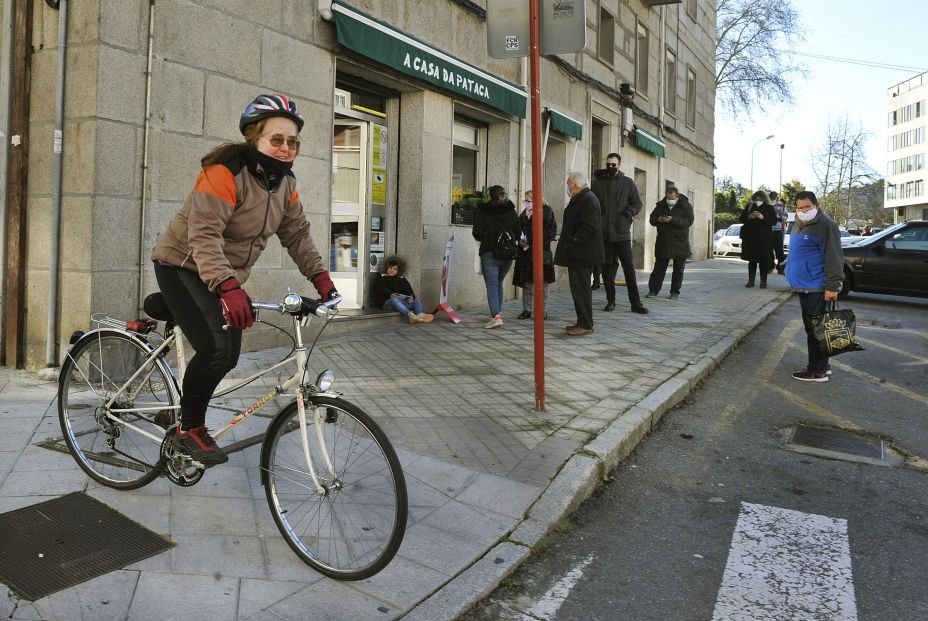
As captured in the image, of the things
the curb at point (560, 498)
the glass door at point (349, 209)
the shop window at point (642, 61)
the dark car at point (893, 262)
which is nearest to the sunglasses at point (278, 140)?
the curb at point (560, 498)

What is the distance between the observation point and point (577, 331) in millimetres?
8914

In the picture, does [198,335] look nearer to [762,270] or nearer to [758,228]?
[758,228]

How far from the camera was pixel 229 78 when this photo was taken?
23.3 ft

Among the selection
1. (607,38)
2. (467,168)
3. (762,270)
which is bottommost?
(762,270)

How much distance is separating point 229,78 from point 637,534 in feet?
17.6

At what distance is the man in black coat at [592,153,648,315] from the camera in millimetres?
11484

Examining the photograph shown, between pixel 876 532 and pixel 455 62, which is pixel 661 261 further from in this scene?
pixel 876 532

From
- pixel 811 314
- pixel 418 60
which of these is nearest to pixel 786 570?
pixel 811 314

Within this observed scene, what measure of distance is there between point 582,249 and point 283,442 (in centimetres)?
615

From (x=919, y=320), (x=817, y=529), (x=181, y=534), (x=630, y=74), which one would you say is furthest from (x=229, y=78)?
(x=630, y=74)

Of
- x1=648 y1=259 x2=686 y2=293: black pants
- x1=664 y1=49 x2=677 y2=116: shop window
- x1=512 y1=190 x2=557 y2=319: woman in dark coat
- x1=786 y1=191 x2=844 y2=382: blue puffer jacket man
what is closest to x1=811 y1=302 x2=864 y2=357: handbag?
x1=786 y1=191 x2=844 y2=382: blue puffer jacket man

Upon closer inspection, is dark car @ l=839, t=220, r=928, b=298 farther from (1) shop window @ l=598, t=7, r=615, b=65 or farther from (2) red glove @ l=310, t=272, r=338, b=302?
(2) red glove @ l=310, t=272, r=338, b=302

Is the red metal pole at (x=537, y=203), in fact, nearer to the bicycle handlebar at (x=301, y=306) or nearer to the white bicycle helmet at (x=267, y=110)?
the white bicycle helmet at (x=267, y=110)

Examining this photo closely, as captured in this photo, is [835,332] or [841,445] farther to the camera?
[835,332]
